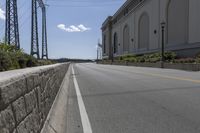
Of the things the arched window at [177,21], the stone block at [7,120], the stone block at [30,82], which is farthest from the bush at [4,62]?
the arched window at [177,21]

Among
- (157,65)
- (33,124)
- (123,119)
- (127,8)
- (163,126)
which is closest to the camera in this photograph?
(33,124)

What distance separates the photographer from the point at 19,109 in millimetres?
4461

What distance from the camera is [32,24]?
68.0 metres

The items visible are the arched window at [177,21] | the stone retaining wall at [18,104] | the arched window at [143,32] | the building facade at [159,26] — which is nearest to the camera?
the stone retaining wall at [18,104]

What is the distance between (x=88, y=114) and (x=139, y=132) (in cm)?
285

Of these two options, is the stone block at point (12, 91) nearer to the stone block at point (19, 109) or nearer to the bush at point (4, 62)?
the stone block at point (19, 109)

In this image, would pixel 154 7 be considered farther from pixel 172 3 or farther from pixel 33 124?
pixel 33 124

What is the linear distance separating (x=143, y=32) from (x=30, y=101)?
86672 mm

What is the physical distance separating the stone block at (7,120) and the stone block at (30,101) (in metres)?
0.95

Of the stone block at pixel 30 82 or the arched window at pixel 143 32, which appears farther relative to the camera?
the arched window at pixel 143 32

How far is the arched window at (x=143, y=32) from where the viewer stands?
3398 inches

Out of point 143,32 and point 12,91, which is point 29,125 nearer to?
point 12,91

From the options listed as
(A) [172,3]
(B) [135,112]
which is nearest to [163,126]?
(B) [135,112]

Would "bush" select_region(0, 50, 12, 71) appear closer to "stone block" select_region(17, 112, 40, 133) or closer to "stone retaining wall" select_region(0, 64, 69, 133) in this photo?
"stone retaining wall" select_region(0, 64, 69, 133)
